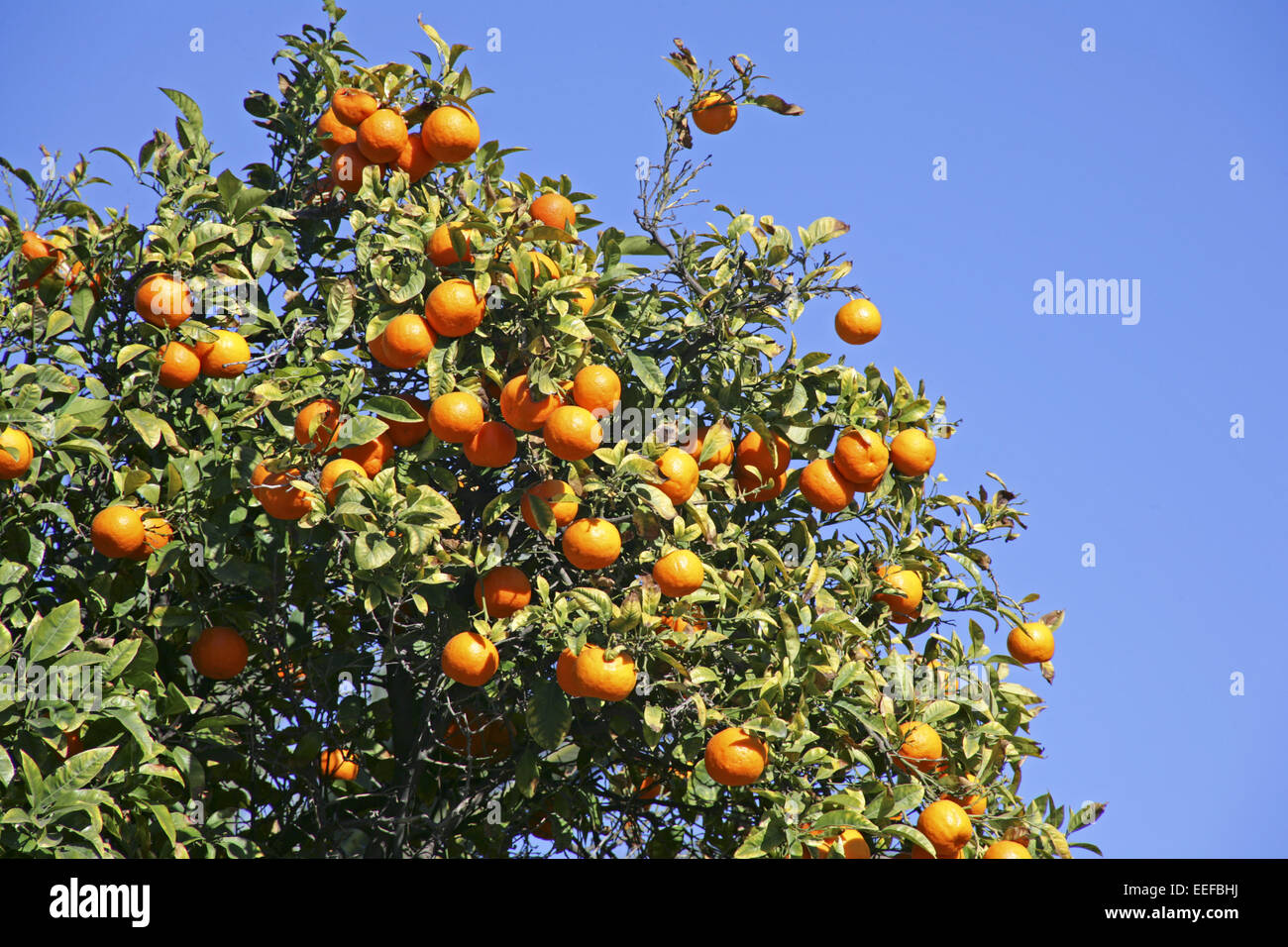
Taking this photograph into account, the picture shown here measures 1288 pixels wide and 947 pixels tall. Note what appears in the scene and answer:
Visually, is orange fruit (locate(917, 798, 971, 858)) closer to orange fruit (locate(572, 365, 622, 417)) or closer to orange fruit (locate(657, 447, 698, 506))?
orange fruit (locate(657, 447, 698, 506))

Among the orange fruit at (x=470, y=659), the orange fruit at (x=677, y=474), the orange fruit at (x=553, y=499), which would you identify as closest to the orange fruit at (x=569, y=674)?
the orange fruit at (x=470, y=659)

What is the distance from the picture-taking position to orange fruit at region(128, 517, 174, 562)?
13.2 ft

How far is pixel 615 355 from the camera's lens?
439 centimetres

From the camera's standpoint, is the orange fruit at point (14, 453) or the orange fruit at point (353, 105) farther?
the orange fruit at point (353, 105)

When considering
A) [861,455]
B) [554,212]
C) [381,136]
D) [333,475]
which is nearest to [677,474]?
[861,455]

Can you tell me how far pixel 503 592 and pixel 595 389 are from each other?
2.27 ft

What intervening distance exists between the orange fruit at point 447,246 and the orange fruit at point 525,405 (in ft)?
1.55

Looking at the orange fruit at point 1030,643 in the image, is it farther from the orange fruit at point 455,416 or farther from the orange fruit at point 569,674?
the orange fruit at point 455,416

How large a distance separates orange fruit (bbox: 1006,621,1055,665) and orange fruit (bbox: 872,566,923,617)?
1.41ft

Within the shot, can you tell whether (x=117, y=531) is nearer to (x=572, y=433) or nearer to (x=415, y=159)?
(x=572, y=433)

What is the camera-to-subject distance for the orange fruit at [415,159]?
4469mm

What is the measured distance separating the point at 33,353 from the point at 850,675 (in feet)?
9.16

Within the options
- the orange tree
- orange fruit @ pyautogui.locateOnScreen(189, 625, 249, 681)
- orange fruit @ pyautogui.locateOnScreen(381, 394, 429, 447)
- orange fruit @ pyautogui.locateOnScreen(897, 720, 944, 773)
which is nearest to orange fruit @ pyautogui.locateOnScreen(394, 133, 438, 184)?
the orange tree
